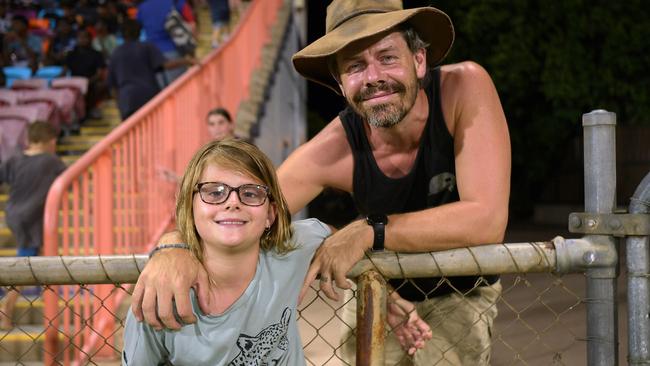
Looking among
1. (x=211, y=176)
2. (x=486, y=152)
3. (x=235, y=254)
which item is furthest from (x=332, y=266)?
(x=486, y=152)

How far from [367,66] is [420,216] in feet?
1.73

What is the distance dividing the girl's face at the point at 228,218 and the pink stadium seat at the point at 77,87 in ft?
29.7

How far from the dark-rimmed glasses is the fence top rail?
255 millimetres

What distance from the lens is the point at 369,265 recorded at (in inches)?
85.6

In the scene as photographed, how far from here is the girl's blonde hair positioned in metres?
2.10

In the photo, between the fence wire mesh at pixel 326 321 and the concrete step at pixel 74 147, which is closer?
the fence wire mesh at pixel 326 321

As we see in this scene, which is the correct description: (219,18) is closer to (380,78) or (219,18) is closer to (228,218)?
(380,78)

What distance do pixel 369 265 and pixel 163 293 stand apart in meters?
0.58

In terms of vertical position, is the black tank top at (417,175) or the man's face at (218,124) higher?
the man's face at (218,124)

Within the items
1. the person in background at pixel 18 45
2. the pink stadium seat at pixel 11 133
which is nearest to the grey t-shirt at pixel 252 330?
the pink stadium seat at pixel 11 133

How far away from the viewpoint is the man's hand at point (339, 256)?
6.99ft

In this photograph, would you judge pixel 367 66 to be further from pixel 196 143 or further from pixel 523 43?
pixel 523 43

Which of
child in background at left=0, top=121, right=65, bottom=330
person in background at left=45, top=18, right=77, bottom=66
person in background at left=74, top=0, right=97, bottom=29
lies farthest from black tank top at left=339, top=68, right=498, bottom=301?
person in background at left=74, top=0, right=97, bottom=29

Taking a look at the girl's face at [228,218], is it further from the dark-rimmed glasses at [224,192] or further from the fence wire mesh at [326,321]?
the fence wire mesh at [326,321]
